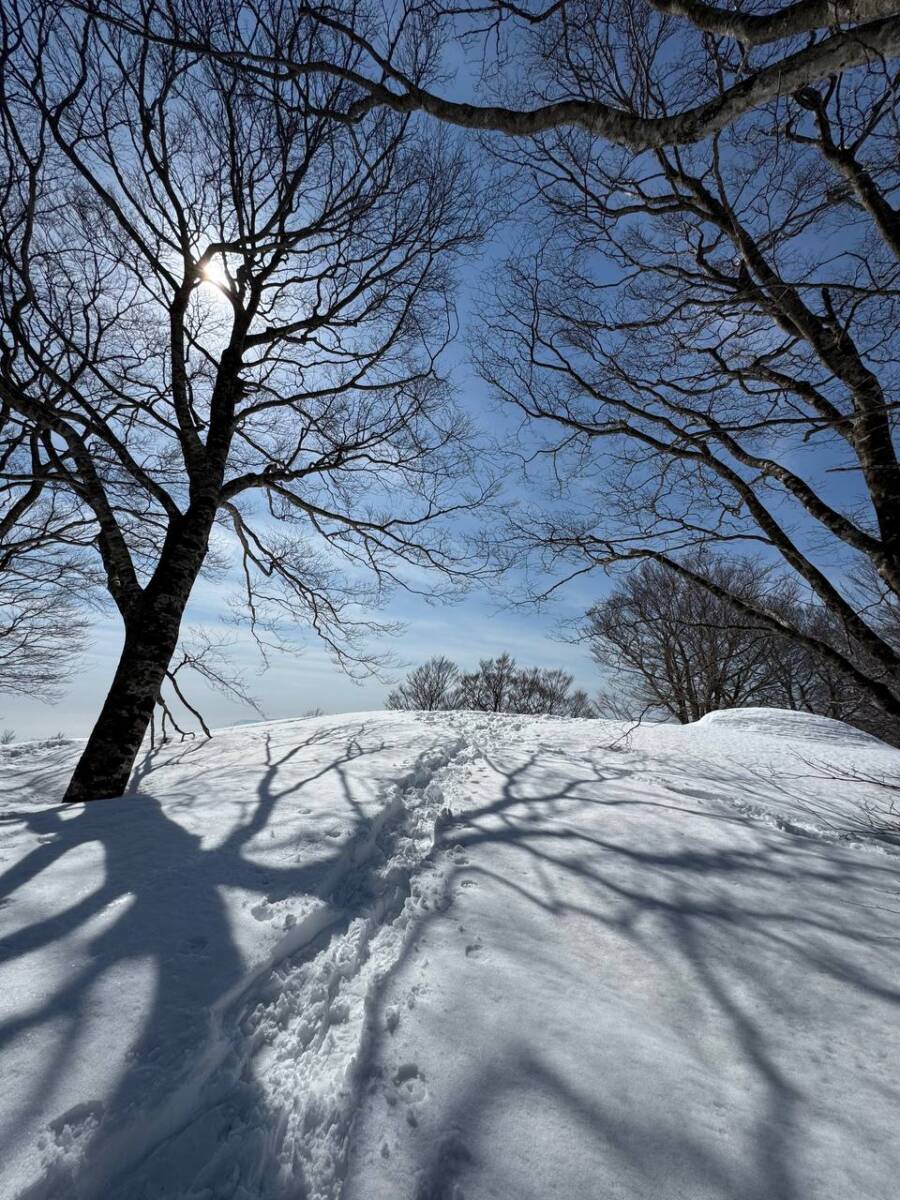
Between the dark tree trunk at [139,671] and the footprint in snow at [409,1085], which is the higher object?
the dark tree trunk at [139,671]

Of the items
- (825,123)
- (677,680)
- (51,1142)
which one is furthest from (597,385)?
(677,680)

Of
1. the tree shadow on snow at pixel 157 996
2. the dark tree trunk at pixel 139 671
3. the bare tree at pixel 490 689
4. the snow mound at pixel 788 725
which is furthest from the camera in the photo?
the bare tree at pixel 490 689

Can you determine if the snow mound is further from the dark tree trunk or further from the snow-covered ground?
the dark tree trunk

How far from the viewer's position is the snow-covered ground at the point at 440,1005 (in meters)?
1.13

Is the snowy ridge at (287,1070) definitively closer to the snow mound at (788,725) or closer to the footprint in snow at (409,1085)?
the footprint in snow at (409,1085)

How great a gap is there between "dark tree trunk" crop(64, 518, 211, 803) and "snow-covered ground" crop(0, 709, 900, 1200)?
566mm

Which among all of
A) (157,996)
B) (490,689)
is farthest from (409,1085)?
(490,689)

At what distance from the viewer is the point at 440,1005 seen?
1.61m

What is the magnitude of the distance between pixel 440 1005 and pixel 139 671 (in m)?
3.73

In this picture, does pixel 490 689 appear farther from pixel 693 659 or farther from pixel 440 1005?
pixel 440 1005

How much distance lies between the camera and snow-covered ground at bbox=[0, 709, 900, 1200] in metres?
1.13

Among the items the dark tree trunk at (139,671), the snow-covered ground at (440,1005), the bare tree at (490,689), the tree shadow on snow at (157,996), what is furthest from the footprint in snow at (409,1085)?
the bare tree at (490,689)

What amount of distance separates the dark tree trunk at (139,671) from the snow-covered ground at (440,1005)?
22.3 inches

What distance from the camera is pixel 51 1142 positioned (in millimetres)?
1076
